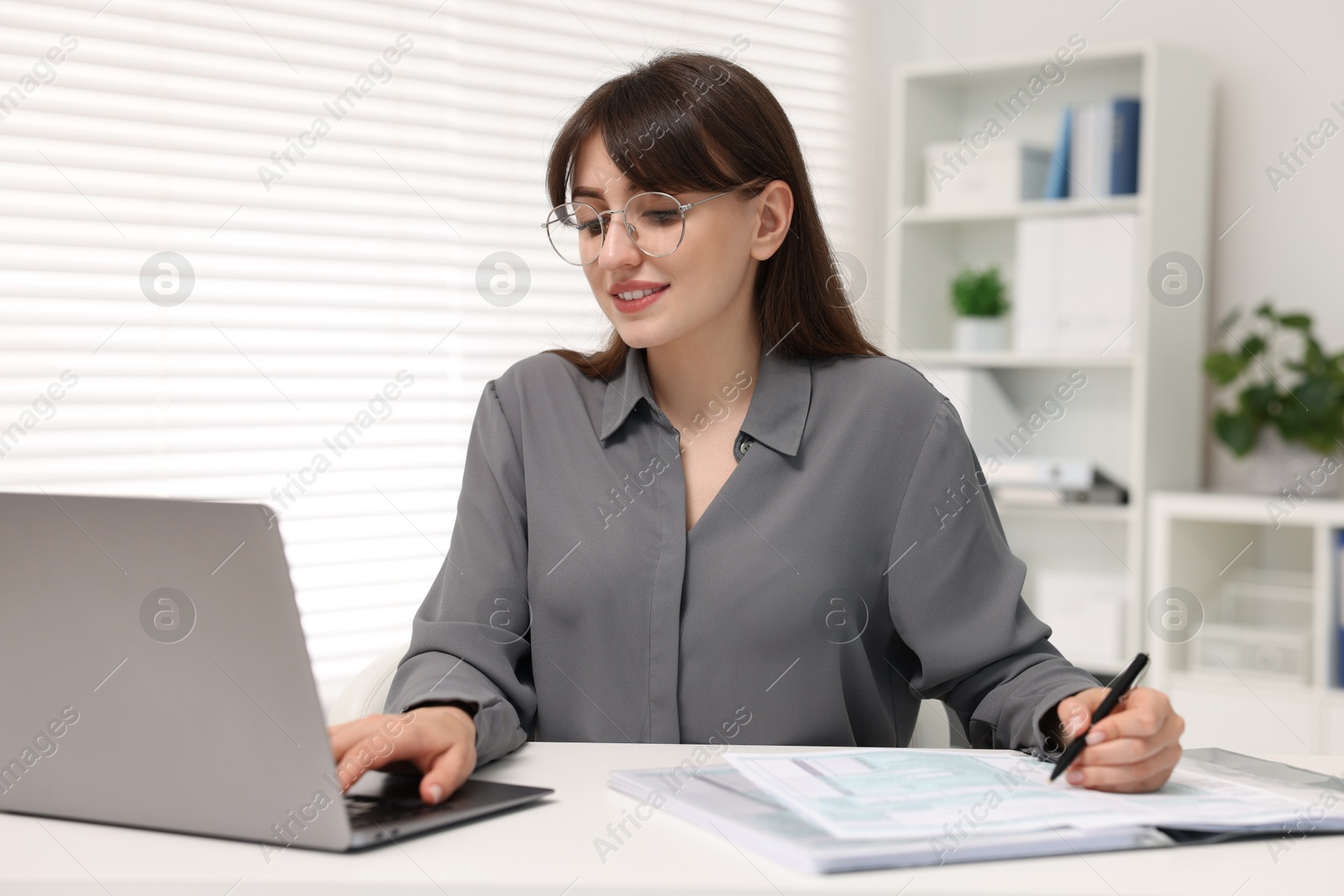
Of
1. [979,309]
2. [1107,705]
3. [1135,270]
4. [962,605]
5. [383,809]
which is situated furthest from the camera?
[979,309]

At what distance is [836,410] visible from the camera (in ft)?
5.11

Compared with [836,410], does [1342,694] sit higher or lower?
lower

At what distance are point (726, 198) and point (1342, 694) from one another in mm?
2215

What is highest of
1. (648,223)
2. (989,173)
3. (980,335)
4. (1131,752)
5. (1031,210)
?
(989,173)

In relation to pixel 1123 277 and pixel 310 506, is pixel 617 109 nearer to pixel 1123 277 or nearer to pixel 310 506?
pixel 310 506

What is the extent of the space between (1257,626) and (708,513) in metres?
2.37

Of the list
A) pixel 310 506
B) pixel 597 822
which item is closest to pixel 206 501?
pixel 597 822

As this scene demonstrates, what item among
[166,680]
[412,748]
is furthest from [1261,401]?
[166,680]

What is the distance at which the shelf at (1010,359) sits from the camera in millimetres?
3279

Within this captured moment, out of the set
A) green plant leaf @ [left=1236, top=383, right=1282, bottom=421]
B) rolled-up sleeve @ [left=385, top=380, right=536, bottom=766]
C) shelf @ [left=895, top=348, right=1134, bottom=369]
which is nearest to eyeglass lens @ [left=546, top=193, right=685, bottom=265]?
rolled-up sleeve @ [left=385, top=380, right=536, bottom=766]

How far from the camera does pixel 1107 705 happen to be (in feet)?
3.42

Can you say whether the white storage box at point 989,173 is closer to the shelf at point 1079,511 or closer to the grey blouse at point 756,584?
the shelf at point 1079,511

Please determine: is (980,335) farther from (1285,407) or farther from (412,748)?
(412,748)

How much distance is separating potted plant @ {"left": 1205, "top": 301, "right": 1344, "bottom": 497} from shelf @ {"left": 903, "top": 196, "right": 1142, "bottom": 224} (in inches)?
16.7
